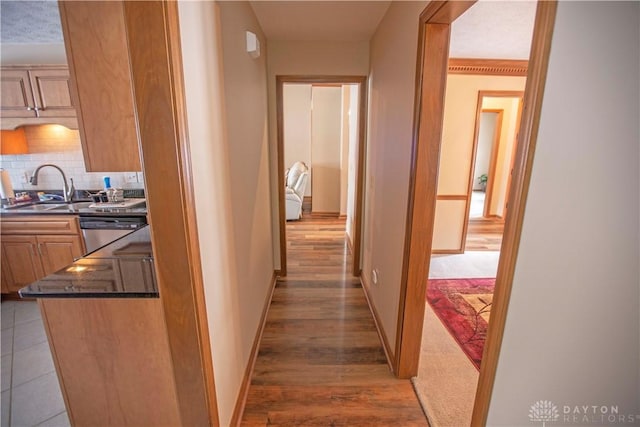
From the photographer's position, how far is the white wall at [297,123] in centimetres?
579

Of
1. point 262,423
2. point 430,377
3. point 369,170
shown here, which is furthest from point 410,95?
point 262,423

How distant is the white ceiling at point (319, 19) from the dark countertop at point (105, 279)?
1.83m

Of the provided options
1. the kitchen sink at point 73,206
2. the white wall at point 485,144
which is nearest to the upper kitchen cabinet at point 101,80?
the kitchen sink at point 73,206

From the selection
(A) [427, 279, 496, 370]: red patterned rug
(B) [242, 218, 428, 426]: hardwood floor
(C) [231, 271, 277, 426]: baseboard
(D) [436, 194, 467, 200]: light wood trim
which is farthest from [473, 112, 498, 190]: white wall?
(C) [231, 271, 277, 426]: baseboard

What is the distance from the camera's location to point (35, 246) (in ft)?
8.60

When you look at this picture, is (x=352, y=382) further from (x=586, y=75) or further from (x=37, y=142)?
(x=37, y=142)

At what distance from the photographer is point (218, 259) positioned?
1262mm

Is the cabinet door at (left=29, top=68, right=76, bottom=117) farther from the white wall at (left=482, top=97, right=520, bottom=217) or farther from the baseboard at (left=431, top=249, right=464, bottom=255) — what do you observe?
the white wall at (left=482, top=97, right=520, bottom=217)

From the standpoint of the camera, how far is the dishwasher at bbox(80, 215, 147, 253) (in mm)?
2516

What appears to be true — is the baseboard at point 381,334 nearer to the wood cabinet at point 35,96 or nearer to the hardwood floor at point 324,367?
the hardwood floor at point 324,367

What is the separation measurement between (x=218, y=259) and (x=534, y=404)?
1.30 meters

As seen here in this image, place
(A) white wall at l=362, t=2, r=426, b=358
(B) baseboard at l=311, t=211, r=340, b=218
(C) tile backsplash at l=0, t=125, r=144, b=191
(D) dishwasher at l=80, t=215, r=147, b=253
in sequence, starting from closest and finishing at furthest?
(A) white wall at l=362, t=2, r=426, b=358 → (D) dishwasher at l=80, t=215, r=147, b=253 → (C) tile backsplash at l=0, t=125, r=144, b=191 → (B) baseboard at l=311, t=211, r=340, b=218

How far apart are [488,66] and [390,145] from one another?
243 centimetres

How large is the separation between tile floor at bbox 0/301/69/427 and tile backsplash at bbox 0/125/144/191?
4.60 feet
